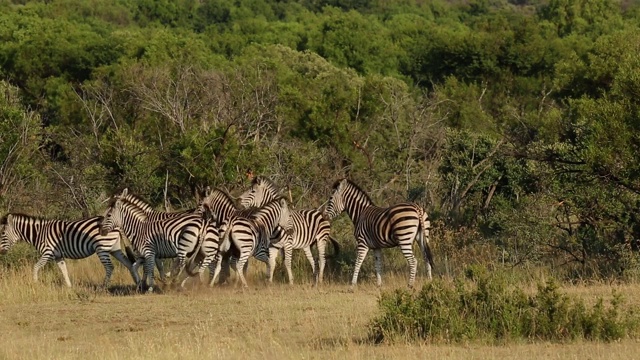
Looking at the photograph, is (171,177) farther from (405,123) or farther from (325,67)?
(325,67)

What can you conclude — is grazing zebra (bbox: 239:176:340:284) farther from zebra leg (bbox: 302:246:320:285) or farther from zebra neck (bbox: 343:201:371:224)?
zebra neck (bbox: 343:201:371:224)

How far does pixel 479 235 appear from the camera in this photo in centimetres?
1825

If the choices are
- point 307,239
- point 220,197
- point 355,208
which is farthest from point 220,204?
point 355,208

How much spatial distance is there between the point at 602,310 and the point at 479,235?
6.90m

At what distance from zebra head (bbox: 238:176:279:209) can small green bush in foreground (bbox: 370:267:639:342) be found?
7221mm

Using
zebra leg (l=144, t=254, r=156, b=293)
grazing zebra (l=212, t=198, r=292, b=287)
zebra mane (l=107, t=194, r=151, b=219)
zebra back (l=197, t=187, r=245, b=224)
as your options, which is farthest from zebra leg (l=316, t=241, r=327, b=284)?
zebra mane (l=107, t=194, r=151, b=219)

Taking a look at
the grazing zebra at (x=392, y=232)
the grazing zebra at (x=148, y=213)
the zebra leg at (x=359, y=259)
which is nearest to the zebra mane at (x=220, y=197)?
the grazing zebra at (x=148, y=213)

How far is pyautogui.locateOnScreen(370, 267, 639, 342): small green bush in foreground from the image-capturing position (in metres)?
11.2

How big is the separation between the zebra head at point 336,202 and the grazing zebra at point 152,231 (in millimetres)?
2085

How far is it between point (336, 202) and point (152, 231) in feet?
9.59

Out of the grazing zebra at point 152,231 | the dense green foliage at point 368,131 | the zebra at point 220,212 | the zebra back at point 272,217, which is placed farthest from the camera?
the zebra back at point 272,217

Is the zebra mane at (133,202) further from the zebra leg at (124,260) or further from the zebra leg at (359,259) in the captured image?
the zebra leg at (359,259)

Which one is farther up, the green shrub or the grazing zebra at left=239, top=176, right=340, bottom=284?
the grazing zebra at left=239, top=176, right=340, bottom=284

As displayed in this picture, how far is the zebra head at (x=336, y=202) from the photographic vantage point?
58.1 ft
